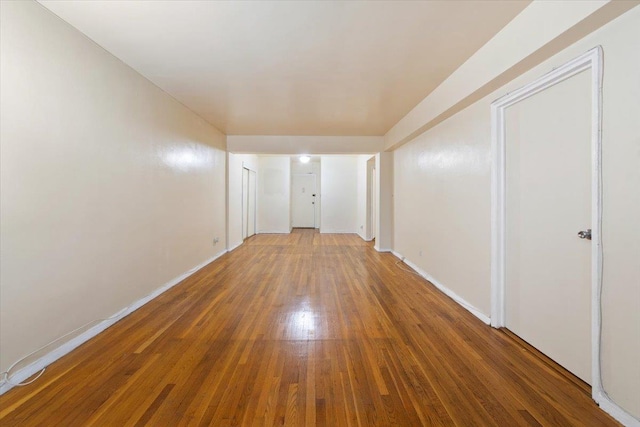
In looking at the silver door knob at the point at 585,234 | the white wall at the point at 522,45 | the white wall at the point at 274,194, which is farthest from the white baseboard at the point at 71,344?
the white wall at the point at 274,194

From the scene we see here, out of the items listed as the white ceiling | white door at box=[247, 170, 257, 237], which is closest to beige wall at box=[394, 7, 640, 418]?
the white ceiling

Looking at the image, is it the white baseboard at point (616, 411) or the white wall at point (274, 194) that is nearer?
the white baseboard at point (616, 411)

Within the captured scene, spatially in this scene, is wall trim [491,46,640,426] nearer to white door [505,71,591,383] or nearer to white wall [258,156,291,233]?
white door [505,71,591,383]

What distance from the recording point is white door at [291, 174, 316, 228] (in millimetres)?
10273

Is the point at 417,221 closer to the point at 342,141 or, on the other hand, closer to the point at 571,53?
the point at 342,141

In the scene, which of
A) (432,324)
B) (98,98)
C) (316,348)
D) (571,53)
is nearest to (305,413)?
(316,348)

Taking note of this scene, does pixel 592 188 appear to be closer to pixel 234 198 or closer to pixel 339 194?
pixel 234 198

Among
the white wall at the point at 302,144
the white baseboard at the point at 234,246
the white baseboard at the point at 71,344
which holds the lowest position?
the white baseboard at the point at 71,344

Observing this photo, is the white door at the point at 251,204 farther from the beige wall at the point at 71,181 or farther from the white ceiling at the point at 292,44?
the beige wall at the point at 71,181

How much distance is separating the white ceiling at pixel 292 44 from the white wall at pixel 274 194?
5163 mm

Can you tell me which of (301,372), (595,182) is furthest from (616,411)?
(301,372)

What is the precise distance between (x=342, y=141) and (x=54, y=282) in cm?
484

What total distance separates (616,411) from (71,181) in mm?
3683

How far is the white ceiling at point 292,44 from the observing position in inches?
72.6
